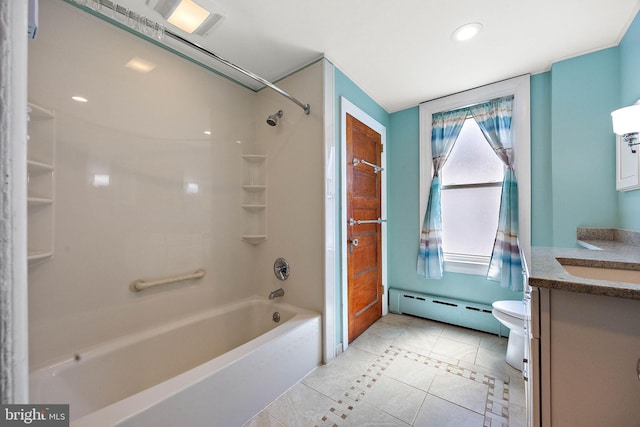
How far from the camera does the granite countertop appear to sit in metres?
0.67

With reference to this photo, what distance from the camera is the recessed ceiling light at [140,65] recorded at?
1556 mm

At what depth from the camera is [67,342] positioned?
1.31m

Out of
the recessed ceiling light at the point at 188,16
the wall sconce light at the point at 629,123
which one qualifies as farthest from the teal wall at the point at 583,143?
the recessed ceiling light at the point at 188,16

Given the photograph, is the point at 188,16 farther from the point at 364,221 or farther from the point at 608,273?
the point at 608,273

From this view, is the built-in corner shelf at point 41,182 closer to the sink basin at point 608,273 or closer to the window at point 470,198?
the sink basin at point 608,273

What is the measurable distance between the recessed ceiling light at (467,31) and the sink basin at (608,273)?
4.96 feet

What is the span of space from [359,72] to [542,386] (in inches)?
87.4

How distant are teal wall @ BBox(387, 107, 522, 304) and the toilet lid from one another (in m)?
0.55

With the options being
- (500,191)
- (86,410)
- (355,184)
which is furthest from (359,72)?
(86,410)

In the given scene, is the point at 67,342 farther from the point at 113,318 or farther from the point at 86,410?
the point at 86,410

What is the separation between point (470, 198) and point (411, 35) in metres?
1.59

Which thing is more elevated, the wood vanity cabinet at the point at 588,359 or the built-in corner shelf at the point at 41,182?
the built-in corner shelf at the point at 41,182

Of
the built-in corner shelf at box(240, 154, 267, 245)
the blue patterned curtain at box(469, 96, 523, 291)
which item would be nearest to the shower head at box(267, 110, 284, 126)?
the built-in corner shelf at box(240, 154, 267, 245)

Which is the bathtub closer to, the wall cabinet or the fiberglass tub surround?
the fiberglass tub surround
